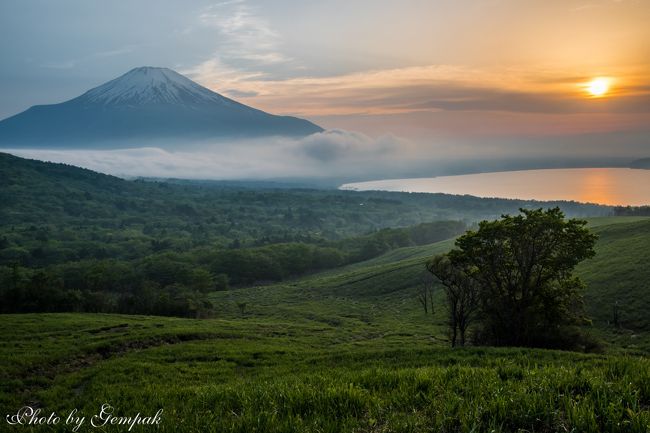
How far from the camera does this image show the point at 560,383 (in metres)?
8.30

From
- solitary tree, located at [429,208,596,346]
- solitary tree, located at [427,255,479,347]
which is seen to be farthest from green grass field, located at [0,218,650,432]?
solitary tree, located at [427,255,479,347]

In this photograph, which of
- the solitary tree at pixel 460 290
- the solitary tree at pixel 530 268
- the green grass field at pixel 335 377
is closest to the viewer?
the green grass field at pixel 335 377

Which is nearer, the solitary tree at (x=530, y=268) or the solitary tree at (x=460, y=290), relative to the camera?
the solitary tree at (x=530, y=268)

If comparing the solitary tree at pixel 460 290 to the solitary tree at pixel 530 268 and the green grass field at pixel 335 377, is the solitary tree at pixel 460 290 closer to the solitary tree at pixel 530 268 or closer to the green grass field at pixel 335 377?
the solitary tree at pixel 530 268

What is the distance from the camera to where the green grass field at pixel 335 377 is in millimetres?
7395

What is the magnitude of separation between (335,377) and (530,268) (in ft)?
81.0

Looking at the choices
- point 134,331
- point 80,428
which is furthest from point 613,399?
point 134,331

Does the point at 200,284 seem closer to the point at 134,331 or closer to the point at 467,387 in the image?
the point at 134,331

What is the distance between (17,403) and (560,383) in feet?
61.0

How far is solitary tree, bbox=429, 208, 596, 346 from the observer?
31.3 m

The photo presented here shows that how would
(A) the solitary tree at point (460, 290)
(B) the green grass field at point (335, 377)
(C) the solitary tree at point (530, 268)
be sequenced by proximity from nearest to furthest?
(B) the green grass field at point (335, 377), (C) the solitary tree at point (530, 268), (A) the solitary tree at point (460, 290)

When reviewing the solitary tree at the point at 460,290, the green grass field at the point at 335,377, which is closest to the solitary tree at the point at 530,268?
the solitary tree at the point at 460,290

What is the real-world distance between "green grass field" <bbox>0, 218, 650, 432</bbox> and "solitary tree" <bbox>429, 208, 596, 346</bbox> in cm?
517

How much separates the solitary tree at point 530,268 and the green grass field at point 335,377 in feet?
17.0
